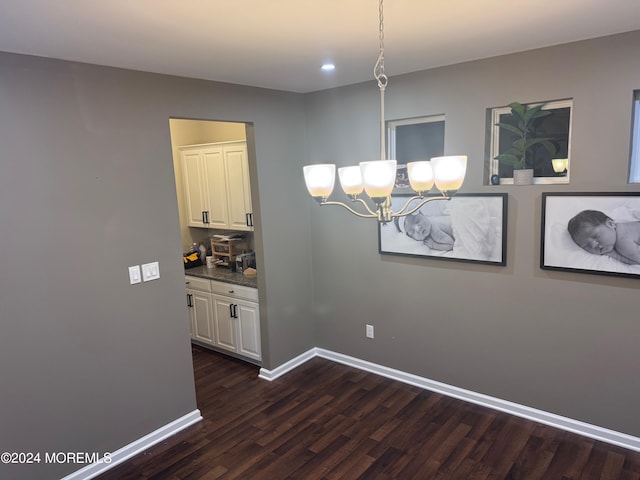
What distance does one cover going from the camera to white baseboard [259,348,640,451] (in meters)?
2.88

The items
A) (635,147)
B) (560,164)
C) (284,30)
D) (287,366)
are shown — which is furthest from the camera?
(287,366)

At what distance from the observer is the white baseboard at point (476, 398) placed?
9.45ft

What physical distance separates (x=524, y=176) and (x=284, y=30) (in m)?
1.85

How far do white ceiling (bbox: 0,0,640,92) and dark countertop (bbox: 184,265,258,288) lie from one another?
1.87 m

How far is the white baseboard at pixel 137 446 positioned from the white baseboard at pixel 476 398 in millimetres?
859

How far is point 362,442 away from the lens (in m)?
3.04

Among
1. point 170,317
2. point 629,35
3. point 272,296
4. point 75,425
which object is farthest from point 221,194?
point 629,35

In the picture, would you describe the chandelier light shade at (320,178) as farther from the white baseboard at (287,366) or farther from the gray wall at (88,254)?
the white baseboard at (287,366)

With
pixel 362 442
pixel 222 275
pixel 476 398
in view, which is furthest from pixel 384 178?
pixel 222 275

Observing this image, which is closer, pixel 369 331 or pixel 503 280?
pixel 503 280

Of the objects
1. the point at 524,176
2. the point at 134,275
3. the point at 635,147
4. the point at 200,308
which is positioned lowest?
the point at 200,308

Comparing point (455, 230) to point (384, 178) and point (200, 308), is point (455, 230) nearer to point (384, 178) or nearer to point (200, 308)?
point (384, 178)

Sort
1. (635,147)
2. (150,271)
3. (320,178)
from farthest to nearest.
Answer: (150,271) → (635,147) → (320,178)

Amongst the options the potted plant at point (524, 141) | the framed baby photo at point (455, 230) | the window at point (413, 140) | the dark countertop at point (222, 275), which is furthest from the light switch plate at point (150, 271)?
the potted plant at point (524, 141)
